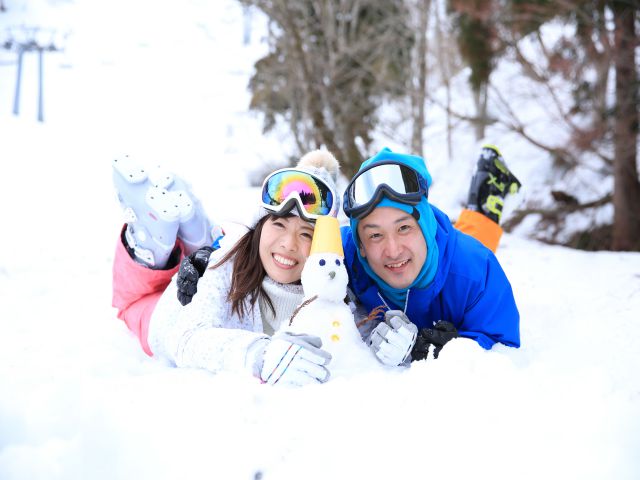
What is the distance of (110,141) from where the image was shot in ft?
40.3

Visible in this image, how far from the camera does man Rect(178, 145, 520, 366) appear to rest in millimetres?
2225

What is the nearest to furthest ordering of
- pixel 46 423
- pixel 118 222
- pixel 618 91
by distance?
pixel 46 423, pixel 618 91, pixel 118 222

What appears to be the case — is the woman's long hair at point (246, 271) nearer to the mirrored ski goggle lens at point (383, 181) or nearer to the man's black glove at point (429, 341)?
the mirrored ski goggle lens at point (383, 181)

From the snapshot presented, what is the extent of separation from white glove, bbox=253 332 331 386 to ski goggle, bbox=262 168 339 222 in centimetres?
73

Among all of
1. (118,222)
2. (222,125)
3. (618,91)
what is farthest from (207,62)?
(618,91)

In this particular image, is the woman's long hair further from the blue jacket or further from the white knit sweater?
the blue jacket

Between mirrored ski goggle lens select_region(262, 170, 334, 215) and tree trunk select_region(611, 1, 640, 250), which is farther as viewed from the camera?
tree trunk select_region(611, 1, 640, 250)

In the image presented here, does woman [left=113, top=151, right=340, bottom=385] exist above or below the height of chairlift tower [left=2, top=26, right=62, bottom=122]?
below

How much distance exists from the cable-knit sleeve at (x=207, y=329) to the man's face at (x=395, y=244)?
63cm

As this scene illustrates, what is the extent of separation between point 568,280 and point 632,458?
315cm

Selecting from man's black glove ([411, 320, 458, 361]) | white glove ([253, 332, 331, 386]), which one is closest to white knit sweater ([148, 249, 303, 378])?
white glove ([253, 332, 331, 386])

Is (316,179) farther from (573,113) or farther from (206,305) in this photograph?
(573,113)

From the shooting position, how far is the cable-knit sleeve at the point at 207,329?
1.84 meters

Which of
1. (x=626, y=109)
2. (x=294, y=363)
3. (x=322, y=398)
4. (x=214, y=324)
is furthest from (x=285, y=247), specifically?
(x=626, y=109)
